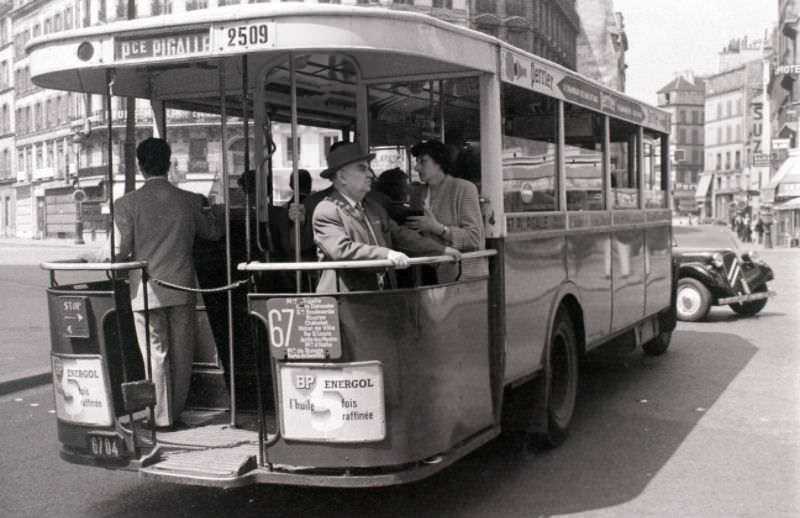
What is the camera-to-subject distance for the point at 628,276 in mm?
9055

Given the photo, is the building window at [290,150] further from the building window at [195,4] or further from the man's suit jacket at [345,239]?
the building window at [195,4]

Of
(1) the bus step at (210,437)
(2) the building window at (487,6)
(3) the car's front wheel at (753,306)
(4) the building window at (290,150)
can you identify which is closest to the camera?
(1) the bus step at (210,437)

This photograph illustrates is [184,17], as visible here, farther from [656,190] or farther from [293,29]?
[656,190]

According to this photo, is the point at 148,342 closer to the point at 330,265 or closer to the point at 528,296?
the point at 330,265

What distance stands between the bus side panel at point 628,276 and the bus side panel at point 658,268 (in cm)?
39

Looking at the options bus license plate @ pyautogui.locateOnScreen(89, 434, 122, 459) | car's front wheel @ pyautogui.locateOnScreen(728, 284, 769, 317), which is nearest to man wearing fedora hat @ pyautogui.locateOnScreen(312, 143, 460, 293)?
bus license plate @ pyautogui.locateOnScreen(89, 434, 122, 459)

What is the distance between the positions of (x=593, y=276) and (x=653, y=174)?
311cm

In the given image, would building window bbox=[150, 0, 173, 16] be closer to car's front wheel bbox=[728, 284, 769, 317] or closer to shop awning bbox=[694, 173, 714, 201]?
car's front wheel bbox=[728, 284, 769, 317]

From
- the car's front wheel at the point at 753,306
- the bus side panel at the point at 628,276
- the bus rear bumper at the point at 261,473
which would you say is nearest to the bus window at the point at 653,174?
the bus side panel at the point at 628,276

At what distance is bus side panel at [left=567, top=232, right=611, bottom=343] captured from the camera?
7418 millimetres

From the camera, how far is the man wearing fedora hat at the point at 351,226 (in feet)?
16.2

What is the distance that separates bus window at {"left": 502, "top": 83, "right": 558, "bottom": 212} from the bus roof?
0.47 feet

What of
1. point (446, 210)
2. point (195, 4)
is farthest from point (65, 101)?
point (446, 210)

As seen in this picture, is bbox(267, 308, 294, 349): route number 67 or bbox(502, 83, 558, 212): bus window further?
A: bbox(502, 83, 558, 212): bus window
